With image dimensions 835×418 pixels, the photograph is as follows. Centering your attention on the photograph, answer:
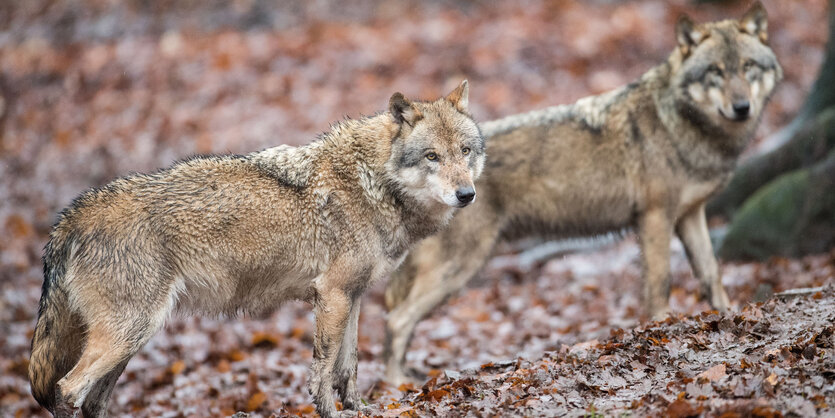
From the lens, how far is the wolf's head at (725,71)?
25.5ft

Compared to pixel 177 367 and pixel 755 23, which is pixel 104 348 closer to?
pixel 177 367

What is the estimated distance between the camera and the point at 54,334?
5.69 metres

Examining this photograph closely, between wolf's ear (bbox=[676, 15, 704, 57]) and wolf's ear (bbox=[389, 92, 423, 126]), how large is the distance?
3636mm

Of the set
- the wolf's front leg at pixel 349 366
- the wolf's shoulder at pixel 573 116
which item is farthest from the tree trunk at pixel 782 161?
the wolf's front leg at pixel 349 366

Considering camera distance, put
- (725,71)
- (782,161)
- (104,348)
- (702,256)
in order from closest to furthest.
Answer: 1. (104,348)
2. (725,71)
3. (702,256)
4. (782,161)

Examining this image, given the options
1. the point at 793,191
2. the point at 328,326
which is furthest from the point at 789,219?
the point at 328,326

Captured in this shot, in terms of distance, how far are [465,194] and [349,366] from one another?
1.79m

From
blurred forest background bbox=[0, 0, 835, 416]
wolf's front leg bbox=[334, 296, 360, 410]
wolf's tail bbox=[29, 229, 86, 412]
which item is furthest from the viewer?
blurred forest background bbox=[0, 0, 835, 416]

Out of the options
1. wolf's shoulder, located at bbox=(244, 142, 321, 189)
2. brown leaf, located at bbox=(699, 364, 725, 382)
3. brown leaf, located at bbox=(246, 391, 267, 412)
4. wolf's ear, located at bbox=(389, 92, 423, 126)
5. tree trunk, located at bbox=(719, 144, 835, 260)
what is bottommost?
brown leaf, located at bbox=(246, 391, 267, 412)

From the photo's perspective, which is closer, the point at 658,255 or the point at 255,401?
the point at 255,401

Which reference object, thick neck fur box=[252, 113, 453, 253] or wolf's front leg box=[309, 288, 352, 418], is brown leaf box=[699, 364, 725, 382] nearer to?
thick neck fur box=[252, 113, 453, 253]

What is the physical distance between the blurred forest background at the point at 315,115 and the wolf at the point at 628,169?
0.86m

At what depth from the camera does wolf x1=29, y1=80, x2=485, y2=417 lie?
5469 millimetres

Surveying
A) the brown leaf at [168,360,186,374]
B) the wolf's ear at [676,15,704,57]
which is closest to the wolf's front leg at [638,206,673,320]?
the wolf's ear at [676,15,704,57]
